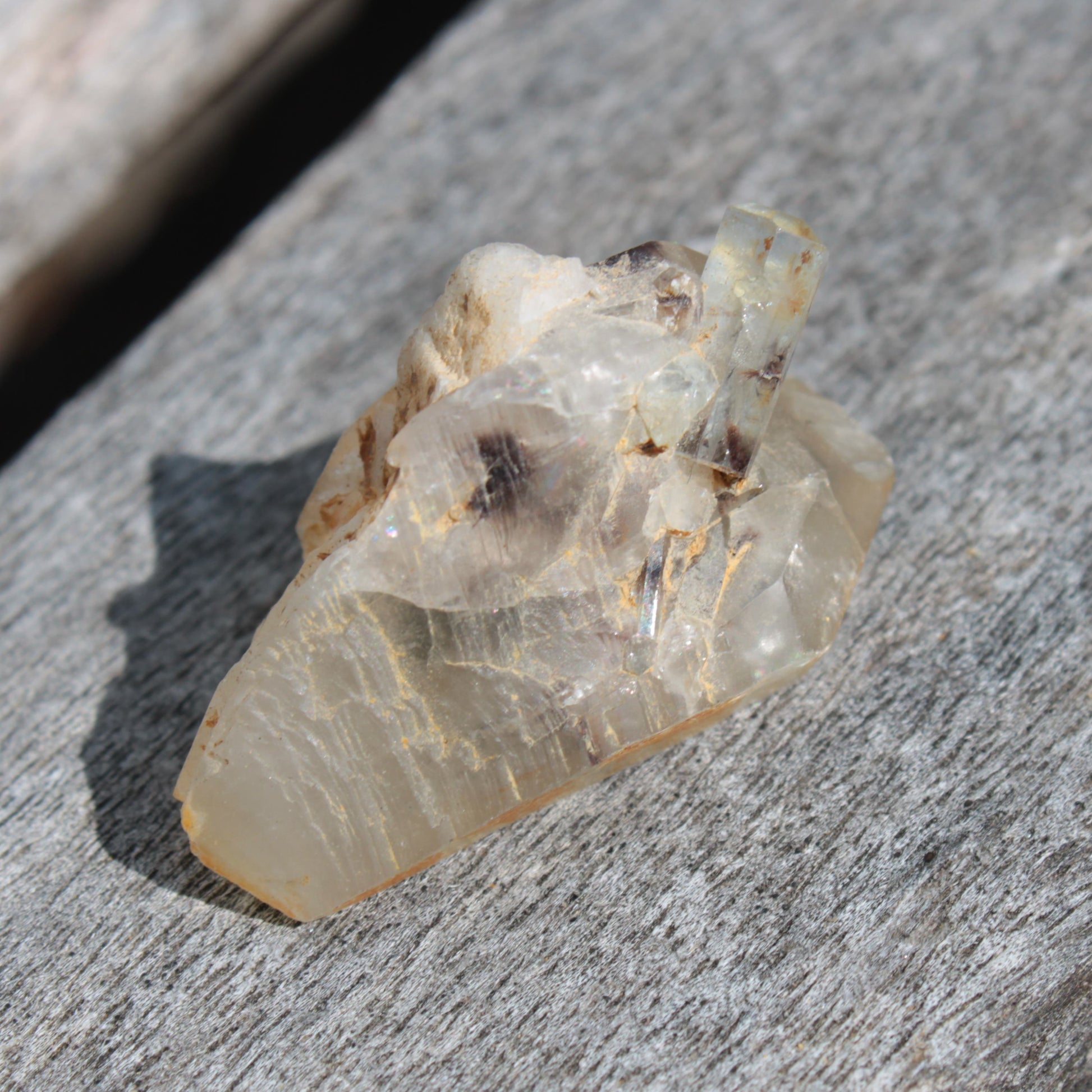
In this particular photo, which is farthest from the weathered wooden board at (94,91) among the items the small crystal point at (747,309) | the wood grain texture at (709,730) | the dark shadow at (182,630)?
the small crystal point at (747,309)

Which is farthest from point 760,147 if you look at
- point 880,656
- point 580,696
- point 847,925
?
point 847,925

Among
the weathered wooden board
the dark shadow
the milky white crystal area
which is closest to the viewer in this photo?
the milky white crystal area

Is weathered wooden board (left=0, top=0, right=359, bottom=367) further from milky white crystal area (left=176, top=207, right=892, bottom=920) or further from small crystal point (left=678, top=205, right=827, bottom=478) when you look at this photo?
small crystal point (left=678, top=205, right=827, bottom=478)

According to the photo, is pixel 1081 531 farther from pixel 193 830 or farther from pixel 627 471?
pixel 193 830

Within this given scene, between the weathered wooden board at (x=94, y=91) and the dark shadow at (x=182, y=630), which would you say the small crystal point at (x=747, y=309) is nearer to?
the dark shadow at (x=182, y=630)

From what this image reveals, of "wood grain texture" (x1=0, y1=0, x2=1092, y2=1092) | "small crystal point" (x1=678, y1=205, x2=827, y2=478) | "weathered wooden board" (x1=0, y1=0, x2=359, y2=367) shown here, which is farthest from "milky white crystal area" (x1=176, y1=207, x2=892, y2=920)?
"weathered wooden board" (x1=0, y1=0, x2=359, y2=367)

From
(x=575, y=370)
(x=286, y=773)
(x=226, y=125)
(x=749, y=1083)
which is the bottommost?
(x=749, y=1083)

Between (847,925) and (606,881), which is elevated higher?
(606,881)
